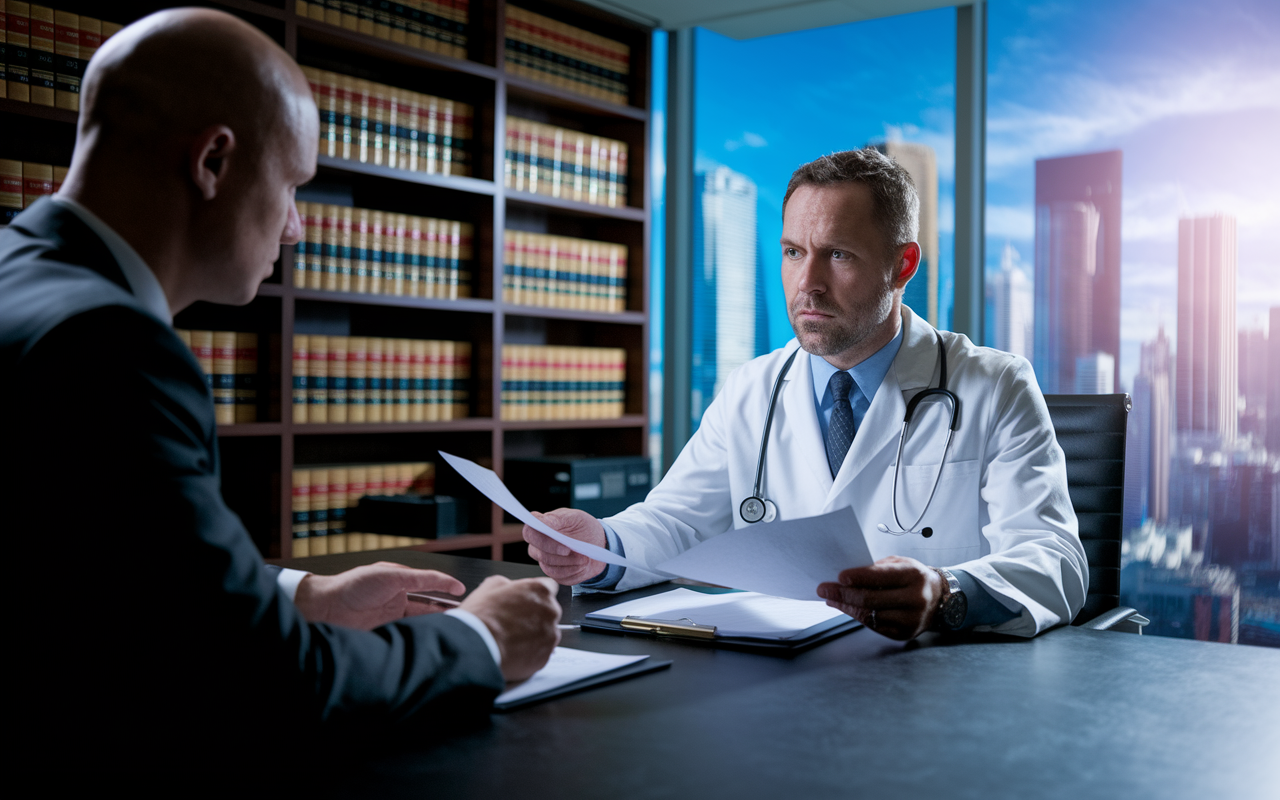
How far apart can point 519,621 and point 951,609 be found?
593 millimetres

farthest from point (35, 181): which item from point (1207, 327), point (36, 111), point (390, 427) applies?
point (1207, 327)

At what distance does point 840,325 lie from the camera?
1921mm

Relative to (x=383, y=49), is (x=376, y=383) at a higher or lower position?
lower

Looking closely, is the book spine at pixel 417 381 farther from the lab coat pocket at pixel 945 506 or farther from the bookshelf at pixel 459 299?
the lab coat pocket at pixel 945 506

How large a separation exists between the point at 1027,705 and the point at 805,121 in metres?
3.57

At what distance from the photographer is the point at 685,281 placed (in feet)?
14.9

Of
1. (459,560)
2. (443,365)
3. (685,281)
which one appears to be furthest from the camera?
(685,281)

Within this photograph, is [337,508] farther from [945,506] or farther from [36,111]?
[945,506]

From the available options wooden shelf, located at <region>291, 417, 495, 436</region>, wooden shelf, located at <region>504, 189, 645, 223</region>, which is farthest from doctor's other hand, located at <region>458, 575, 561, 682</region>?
wooden shelf, located at <region>504, 189, 645, 223</region>

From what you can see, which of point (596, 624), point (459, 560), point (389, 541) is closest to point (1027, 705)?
point (596, 624)

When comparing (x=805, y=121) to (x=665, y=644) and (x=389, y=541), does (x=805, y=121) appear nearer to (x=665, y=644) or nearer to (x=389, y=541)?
(x=389, y=541)

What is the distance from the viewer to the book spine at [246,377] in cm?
315

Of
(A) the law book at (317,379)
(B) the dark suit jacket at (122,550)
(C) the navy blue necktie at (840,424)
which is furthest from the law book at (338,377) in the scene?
(B) the dark suit jacket at (122,550)

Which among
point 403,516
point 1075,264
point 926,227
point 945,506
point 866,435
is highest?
point 926,227
